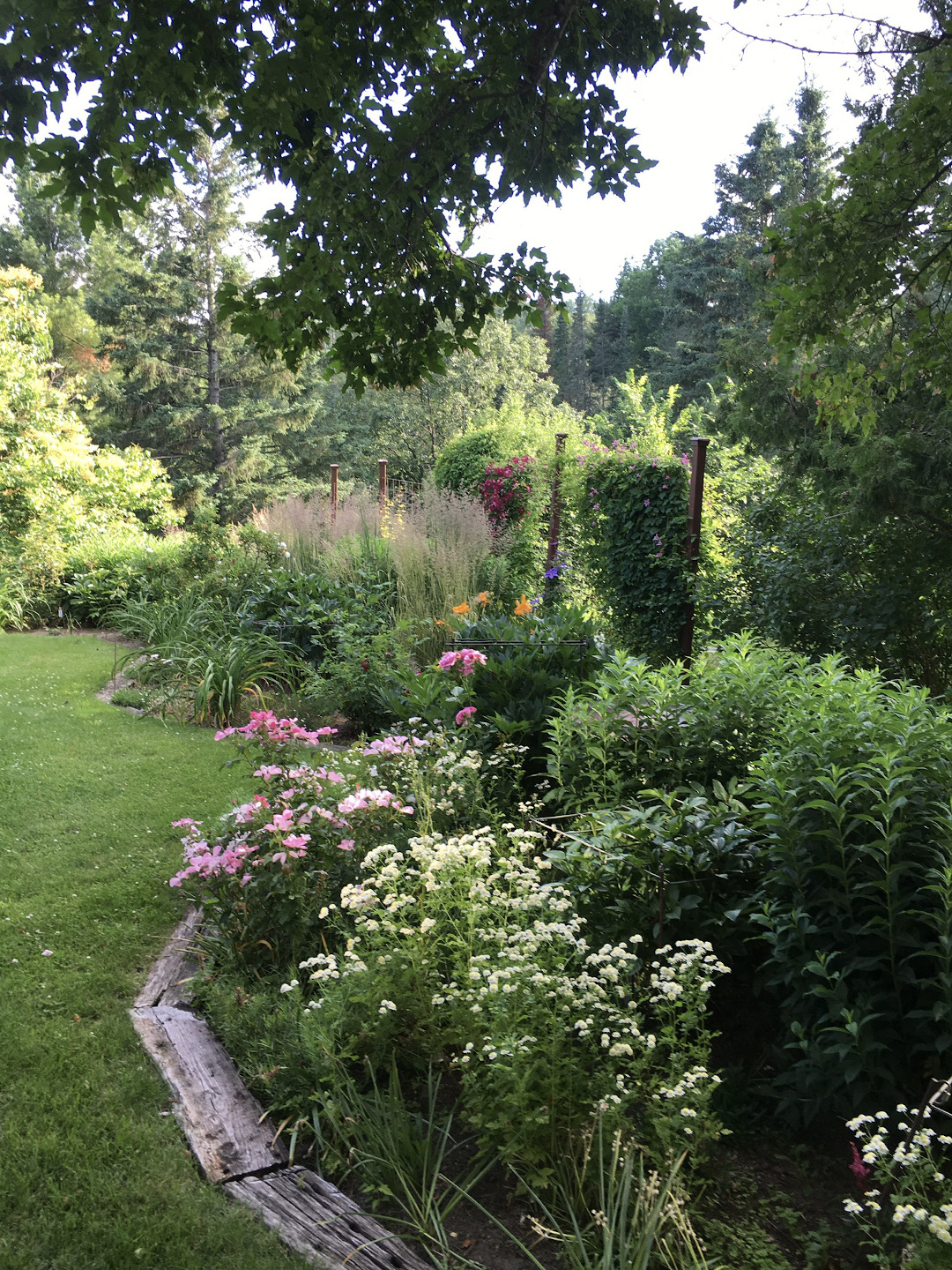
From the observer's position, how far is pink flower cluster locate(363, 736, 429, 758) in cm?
326

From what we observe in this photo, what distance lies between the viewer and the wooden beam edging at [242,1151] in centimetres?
165

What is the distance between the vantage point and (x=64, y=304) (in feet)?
74.4

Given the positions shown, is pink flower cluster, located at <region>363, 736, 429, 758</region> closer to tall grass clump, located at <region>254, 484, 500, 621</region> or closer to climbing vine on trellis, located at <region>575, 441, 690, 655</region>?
tall grass clump, located at <region>254, 484, 500, 621</region>

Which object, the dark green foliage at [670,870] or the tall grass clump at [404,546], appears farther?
the tall grass clump at [404,546]

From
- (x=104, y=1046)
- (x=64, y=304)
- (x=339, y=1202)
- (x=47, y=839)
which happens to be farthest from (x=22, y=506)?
(x=64, y=304)

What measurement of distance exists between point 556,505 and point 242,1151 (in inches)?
263

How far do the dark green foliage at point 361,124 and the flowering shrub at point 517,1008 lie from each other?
162 cm

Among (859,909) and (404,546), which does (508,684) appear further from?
(404,546)

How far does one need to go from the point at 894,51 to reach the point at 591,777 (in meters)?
3.16

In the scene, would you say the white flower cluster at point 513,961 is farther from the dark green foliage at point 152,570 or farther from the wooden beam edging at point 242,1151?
the dark green foliage at point 152,570

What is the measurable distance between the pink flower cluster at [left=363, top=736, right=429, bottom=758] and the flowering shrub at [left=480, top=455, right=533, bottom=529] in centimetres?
617

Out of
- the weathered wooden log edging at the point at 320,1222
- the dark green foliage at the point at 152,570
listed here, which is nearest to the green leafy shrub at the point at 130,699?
the dark green foliage at the point at 152,570

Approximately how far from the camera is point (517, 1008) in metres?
1.92

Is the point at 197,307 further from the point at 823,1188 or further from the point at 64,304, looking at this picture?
the point at 823,1188
